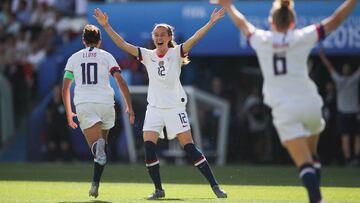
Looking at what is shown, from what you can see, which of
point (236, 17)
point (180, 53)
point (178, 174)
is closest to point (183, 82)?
point (178, 174)

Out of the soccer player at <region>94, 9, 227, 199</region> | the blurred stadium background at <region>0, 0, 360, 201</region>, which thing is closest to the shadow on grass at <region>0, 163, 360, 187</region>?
the blurred stadium background at <region>0, 0, 360, 201</region>

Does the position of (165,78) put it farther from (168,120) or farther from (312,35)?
(312,35)

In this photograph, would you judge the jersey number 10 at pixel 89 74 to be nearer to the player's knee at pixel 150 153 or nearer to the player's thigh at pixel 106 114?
the player's thigh at pixel 106 114

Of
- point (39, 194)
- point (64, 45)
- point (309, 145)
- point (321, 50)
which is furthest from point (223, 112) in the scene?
point (309, 145)

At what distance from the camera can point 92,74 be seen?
41.2 feet

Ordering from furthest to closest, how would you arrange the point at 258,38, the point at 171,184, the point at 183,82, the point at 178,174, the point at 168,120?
the point at 183,82, the point at 178,174, the point at 171,184, the point at 168,120, the point at 258,38

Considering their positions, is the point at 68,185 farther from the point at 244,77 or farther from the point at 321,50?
the point at 244,77

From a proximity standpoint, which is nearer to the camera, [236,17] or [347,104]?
[236,17]

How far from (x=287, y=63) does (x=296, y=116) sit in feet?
1.83

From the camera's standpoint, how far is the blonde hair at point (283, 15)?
9.28 meters

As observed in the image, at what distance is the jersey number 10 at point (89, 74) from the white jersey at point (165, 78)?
2.20 feet

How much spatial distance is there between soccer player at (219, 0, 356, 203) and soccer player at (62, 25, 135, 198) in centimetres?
348

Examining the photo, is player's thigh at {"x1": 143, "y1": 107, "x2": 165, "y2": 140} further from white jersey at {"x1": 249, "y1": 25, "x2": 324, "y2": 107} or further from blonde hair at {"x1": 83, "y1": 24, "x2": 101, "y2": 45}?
white jersey at {"x1": 249, "y1": 25, "x2": 324, "y2": 107}

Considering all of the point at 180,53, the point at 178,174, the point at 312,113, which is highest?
the point at 180,53
